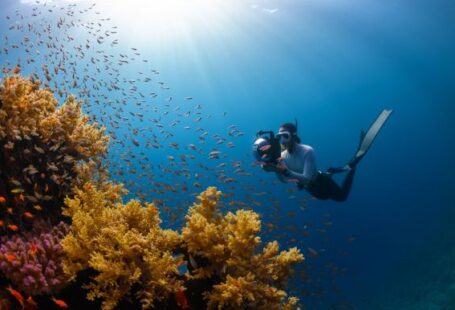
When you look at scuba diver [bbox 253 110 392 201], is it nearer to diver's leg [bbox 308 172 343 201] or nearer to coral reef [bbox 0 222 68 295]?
diver's leg [bbox 308 172 343 201]

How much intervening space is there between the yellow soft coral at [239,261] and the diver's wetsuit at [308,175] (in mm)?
5787

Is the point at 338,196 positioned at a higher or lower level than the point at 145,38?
lower

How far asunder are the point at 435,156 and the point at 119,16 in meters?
116

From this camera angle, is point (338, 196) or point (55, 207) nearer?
point (55, 207)

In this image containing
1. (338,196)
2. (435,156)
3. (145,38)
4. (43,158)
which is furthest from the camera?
(435,156)

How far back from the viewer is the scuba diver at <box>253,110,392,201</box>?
374 inches

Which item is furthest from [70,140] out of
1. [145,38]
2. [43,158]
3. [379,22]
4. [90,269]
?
[379,22]

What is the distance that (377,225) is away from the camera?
68.9 m

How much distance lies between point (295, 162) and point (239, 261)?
7291 millimetres

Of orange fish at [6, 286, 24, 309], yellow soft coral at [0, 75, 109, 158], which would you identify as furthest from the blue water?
orange fish at [6, 286, 24, 309]

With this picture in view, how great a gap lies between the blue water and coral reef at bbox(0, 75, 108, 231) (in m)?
6.23

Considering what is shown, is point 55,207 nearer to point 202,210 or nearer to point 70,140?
point 70,140

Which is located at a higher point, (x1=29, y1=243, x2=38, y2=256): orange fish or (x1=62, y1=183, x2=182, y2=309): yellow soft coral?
(x1=62, y1=183, x2=182, y2=309): yellow soft coral

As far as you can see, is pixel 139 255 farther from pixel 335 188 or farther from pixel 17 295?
pixel 335 188
